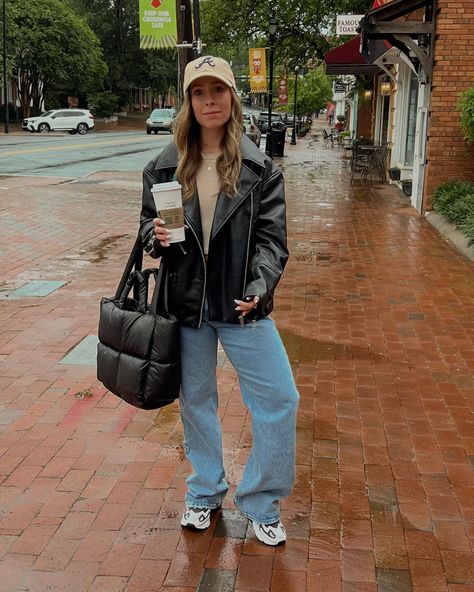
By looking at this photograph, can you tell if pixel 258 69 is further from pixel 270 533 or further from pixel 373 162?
pixel 270 533

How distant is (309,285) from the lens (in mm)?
7738

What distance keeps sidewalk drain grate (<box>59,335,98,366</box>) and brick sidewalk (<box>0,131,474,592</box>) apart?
88mm

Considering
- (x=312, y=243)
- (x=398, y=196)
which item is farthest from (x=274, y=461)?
(x=398, y=196)

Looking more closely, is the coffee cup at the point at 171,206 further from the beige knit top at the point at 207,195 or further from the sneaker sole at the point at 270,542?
the sneaker sole at the point at 270,542

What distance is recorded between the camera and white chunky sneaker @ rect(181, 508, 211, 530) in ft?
10.1

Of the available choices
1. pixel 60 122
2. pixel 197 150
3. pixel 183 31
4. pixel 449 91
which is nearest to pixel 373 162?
pixel 449 91

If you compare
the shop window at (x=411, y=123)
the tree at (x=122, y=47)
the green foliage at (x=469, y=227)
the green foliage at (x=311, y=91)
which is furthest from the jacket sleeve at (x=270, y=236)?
the tree at (x=122, y=47)

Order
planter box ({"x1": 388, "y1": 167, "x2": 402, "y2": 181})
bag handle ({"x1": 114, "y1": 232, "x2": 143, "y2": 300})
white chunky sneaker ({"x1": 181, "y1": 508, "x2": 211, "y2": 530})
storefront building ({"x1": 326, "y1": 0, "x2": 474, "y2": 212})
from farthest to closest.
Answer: planter box ({"x1": 388, "y1": 167, "x2": 402, "y2": 181}) < storefront building ({"x1": 326, "y1": 0, "x2": 474, "y2": 212}) < white chunky sneaker ({"x1": 181, "y1": 508, "x2": 211, "y2": 530}) < bag handle ({"x1": 114, "y1": 232, "x2": 143, "y2": 300})

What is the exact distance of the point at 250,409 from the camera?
9.61ft

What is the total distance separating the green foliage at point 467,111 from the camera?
10.3 metres

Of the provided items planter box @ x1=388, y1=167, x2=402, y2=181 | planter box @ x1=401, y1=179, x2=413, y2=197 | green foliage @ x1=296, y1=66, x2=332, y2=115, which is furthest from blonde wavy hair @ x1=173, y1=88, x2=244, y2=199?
green foliage @ x1=296, y1=66, x2=332, y2=115

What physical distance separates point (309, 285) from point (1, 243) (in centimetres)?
473

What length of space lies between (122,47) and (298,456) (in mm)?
66170

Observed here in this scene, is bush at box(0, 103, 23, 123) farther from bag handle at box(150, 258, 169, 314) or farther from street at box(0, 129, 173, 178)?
bag handle at box(150, 258, 169, 314)
